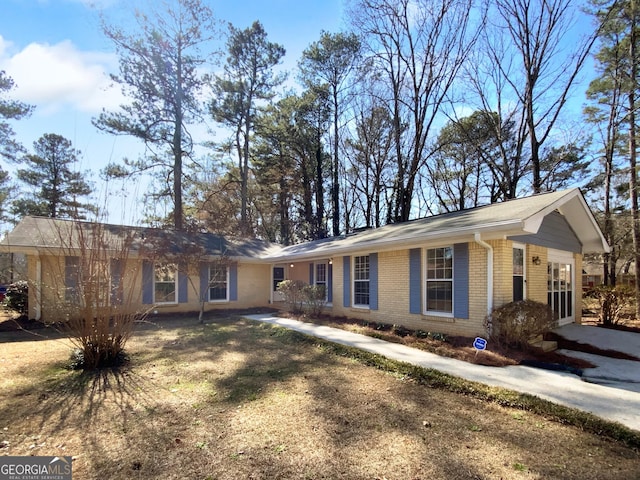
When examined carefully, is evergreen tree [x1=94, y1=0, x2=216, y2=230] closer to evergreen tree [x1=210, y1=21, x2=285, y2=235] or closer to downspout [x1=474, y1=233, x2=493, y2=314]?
evergreen tree [x1=210, y1=21, x2=285, y2=235]

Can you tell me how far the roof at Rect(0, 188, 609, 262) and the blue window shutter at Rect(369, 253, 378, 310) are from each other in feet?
1.42

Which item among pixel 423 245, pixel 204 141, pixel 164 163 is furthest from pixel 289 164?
pixel 423 245

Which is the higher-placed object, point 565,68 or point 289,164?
point 565,68

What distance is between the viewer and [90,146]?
5965 millimetres

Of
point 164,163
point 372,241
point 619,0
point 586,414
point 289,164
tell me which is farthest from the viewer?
point 289,164

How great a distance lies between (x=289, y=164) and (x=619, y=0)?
60.1 feet

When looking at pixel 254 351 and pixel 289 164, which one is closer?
pixel 254 351

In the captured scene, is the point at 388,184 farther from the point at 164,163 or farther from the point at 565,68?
the point at 164,163

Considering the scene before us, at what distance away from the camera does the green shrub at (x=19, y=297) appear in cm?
1055

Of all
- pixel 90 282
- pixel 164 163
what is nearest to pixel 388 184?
pixel 164 163

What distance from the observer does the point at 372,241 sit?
9.83 meters

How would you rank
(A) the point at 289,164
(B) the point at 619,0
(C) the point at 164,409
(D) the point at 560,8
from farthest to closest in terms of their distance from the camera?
(A) the point at 289,164
(D) the point at 560,8
(B) the point at 619,0
(C) the point at 164,409

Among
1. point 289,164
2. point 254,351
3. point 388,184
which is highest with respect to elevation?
point 289,164

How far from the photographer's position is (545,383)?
5.05 metres
